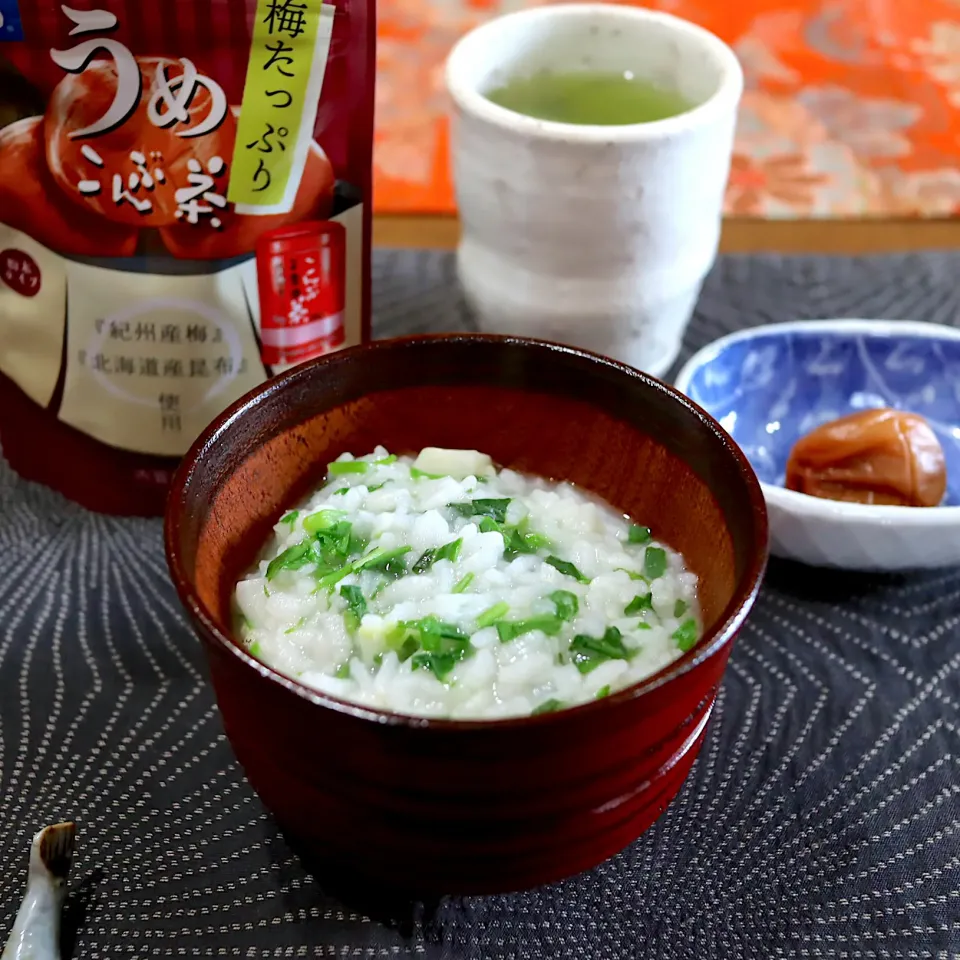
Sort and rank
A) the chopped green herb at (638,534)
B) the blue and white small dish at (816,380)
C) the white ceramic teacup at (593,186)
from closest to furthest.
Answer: the chopped green herb at (638,534)
the white ceramic teacup at (593,186)
the blue and white small dish at (816,380)

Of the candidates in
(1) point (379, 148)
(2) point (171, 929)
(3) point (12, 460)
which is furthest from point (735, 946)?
(1) point (379, 148)

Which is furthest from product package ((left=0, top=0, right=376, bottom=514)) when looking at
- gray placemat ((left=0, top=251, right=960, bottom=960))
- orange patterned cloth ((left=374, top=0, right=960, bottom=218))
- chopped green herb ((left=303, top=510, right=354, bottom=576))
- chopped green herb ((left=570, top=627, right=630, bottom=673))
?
orange patterned cloth ((left=374, top=0, right=960, bottom=218))

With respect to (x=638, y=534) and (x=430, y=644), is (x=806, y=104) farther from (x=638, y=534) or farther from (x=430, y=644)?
(x=430, y=644)

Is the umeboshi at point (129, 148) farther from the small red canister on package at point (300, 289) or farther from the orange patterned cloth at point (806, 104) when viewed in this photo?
the orange patterned cloth at point (806, 104)

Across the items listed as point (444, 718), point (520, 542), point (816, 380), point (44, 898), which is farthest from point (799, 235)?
point (44, 898)

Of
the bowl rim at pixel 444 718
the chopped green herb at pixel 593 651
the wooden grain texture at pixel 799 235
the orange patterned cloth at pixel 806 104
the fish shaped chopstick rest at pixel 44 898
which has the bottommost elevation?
the fish shaped chopstick rest at pixel 44 898

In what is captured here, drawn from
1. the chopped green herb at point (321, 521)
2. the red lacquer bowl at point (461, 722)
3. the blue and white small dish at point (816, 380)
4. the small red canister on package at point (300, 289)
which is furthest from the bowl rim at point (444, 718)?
the blue and white small dish at point (816, 380)

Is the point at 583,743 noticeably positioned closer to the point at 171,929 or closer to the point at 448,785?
the point at 448,785
